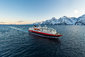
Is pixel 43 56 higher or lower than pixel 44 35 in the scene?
lower

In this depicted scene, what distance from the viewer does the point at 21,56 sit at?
12266 mm

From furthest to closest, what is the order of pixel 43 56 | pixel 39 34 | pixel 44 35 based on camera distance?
pixel 39 34 → pixel 44 35 → pixel 43 56

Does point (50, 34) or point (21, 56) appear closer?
point (21, 56)

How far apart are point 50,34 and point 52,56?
52.0ft

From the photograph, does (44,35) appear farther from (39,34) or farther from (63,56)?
(63,56)

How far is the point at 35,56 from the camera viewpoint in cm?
1226

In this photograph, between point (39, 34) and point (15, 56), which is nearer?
point (15, 56)

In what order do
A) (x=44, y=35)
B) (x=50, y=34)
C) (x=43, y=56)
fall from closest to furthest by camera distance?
(x=43, y=56)
(x=50, y=34)
(x=44, y=35)

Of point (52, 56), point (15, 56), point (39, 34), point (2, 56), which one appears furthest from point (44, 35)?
point (2, 56)

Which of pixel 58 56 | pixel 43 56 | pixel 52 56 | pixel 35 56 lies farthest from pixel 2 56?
pixel 58 56

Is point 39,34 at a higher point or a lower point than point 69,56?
higher

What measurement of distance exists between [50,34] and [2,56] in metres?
22.5

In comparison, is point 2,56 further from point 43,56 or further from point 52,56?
point 52,56

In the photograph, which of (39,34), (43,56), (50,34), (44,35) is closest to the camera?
(43,56)
